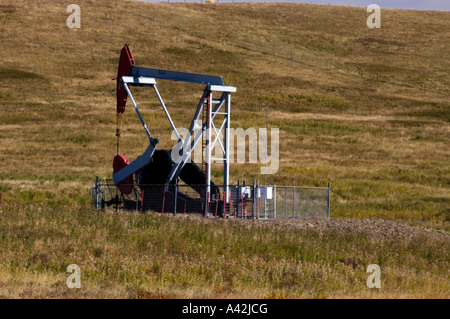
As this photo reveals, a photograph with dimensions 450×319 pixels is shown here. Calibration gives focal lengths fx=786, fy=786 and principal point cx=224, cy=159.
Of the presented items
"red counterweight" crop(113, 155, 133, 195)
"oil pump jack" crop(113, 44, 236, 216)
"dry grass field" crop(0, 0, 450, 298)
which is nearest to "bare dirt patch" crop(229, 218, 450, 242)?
"dry grass field" crop(0, 0, 450, 298)

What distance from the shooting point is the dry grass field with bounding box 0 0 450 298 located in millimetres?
15938

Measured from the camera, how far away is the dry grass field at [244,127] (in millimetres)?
15938

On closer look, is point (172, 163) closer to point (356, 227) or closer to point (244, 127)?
point (356, 227)

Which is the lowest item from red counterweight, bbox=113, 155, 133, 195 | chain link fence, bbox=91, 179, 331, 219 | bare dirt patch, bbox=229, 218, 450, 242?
bare dirt patch, bbox=229, 218, 450, 242

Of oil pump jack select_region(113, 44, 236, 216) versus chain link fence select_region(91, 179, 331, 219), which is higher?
oil pump jack select_region(113, 44, 236, 216)

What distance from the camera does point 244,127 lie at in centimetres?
5956

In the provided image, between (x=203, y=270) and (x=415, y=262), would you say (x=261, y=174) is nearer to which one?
(x=415, y=262)

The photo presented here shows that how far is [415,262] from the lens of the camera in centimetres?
1892

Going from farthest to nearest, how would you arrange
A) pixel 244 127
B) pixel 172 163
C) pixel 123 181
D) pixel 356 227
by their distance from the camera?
1. pixel 244 127
2. pixel 123 181
3. pixel 172 163
4. pixel 356 227

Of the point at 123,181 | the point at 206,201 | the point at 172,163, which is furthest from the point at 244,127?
the point at 206,201

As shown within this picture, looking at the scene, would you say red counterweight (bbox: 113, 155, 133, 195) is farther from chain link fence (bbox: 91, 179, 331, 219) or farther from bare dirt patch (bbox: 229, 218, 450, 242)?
bare dirt patch (bbox: 229, 218, 450, 242)

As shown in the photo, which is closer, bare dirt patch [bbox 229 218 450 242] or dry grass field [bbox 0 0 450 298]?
dry grass field [bbox 0 0 450 298]

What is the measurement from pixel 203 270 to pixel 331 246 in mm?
5359

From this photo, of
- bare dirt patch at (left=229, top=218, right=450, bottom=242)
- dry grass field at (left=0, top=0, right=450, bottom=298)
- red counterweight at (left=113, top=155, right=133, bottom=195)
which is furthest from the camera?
red counterweight at (left=113, top=155, right=133, bottom=195)
